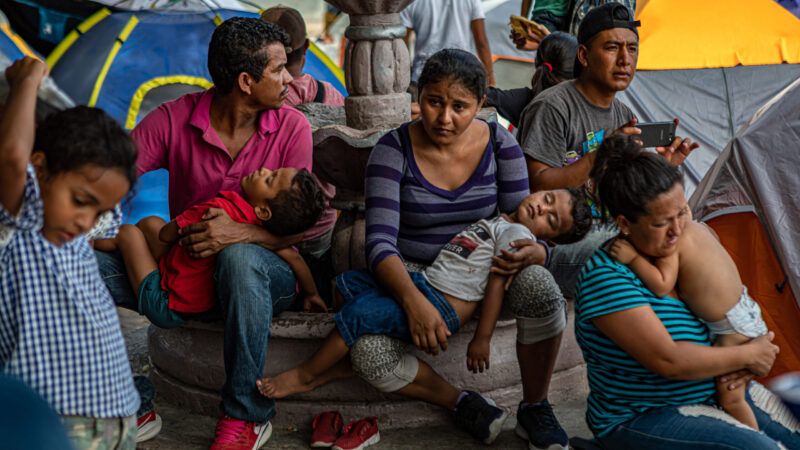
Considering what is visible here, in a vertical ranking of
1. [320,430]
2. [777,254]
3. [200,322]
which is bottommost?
[320,430]

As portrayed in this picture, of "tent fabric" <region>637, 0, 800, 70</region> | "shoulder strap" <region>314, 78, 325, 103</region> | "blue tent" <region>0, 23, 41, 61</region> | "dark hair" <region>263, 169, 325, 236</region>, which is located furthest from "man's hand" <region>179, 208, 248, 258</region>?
"tent fabric" <region>637, 0, 800, 70</region>

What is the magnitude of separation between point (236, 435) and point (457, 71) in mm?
1409

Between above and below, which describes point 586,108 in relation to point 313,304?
above

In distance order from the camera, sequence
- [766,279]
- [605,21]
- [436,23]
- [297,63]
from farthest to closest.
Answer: [436,23], [297,63], [605,21], [766,279]

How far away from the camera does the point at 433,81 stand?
11.0 feet

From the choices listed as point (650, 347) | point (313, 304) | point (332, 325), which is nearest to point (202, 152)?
point (313, 304)

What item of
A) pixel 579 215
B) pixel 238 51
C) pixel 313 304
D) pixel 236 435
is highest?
pixel 238 51

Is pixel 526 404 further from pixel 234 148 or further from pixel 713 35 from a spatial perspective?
pixel 713 35

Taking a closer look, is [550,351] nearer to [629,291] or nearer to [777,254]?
[629,291]

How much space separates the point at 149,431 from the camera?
11.5 ft

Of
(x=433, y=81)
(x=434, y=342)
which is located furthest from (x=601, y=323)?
(x=433, y=81)

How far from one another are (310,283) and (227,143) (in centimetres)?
59

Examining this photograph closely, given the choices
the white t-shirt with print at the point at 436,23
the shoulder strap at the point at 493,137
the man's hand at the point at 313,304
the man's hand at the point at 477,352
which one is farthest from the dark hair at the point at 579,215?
the white t-shirt with print at the point at 436,23

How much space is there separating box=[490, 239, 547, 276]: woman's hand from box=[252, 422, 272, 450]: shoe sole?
3.03 ft
